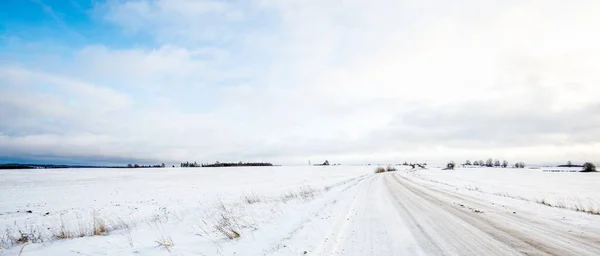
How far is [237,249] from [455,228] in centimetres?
585

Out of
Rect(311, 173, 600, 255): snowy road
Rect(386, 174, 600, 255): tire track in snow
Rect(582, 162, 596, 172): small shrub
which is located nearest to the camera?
Rect(386, 174, 600, 255): tire track in snow

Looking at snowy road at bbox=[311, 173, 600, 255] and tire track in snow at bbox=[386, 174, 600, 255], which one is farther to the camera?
snowy road at bbox=[311, 173, 600, 255]

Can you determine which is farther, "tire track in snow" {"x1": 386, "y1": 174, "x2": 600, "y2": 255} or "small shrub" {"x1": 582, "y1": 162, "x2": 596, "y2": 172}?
"small shrub" {"x1": 582, "y1": 162, "x2": 596, "y2": 172}

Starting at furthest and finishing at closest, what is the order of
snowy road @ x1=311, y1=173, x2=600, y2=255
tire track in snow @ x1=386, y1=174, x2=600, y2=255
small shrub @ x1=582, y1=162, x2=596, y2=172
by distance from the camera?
small shrub @ x1=582, y1=162, x2=596, y2=172
snowy road @ x1=311, y1=173, x2=600, y2=255
tire track in snow @ x1=386, y1=174, x2=600, y2=255

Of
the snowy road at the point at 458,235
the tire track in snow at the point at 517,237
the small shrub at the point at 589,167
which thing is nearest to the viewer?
the tire track in snow at the point at 517,237

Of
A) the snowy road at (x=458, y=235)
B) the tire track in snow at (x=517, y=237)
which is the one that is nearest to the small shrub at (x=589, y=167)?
the snowy road at (x=458, y=235)

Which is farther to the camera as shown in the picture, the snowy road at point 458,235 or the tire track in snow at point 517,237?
the snowy road at point 458,235

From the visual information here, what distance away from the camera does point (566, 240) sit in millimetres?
6746

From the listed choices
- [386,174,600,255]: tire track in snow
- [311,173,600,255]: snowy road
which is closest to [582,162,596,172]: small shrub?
[311,173,600,255]: snowy road

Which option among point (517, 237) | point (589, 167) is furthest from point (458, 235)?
point (589, 167)

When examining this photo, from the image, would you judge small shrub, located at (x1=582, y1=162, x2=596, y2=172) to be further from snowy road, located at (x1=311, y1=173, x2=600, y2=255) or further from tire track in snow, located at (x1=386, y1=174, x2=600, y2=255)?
tire track in snow, located at (x1=386, y1=174, x2=600, y2=255)

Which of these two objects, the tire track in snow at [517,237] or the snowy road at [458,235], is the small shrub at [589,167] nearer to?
the snowy road at [458,235]

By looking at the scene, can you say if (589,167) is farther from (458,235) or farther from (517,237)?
(458,235)

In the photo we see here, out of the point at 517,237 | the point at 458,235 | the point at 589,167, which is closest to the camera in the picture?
the point at 517,237
